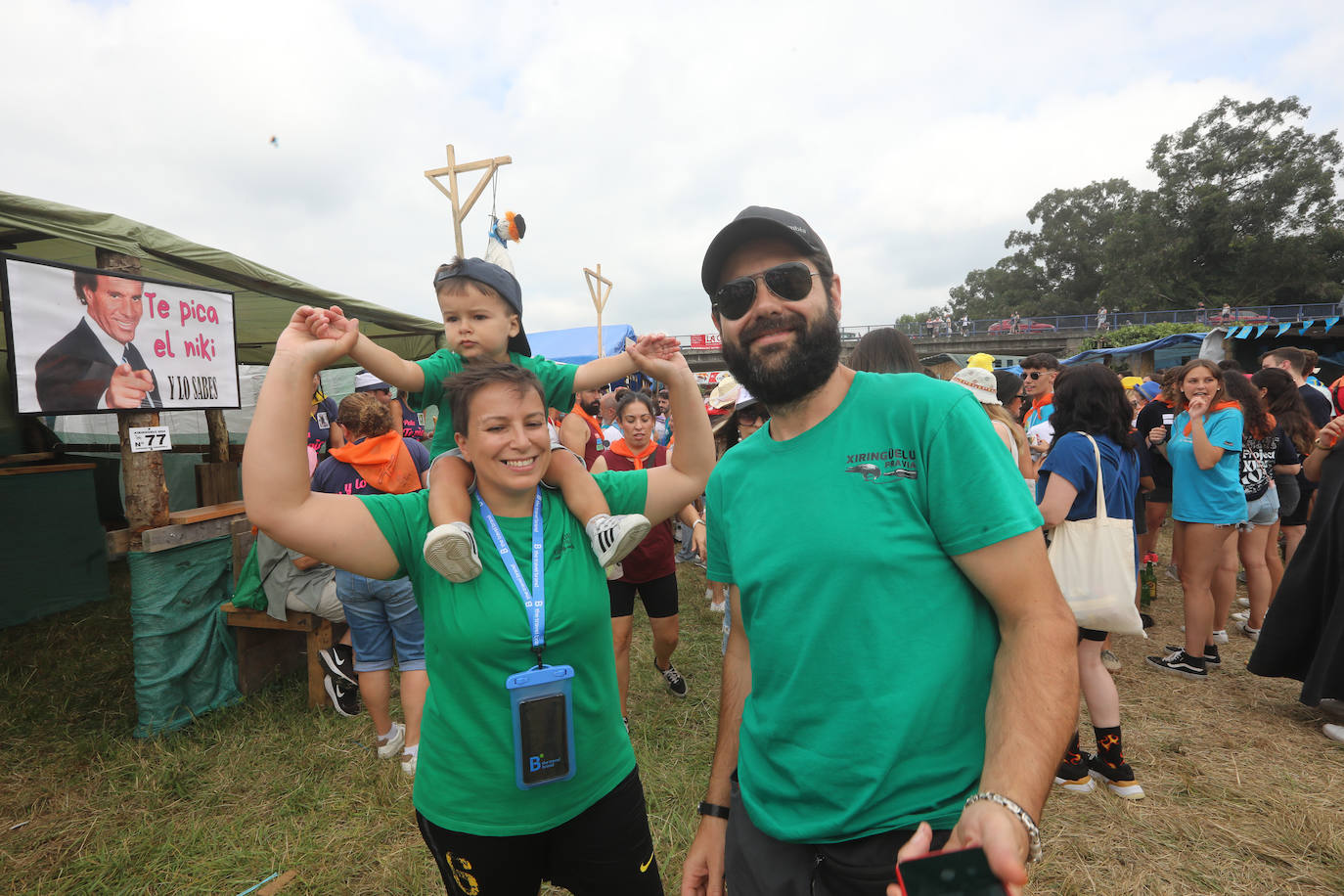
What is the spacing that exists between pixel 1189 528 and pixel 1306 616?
2.73 feet

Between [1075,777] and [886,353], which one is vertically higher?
[886,353]

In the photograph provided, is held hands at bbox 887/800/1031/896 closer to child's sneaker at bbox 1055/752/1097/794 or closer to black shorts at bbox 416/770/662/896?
black shorts at bbox 416/770/662/896

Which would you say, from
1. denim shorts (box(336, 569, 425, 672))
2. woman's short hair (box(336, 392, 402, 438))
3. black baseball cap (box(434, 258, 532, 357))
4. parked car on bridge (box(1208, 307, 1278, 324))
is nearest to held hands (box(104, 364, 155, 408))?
woman's short hair (box(336, 392, 402, 438))

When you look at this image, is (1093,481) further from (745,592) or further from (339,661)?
(339,661)

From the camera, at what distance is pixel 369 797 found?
356cm

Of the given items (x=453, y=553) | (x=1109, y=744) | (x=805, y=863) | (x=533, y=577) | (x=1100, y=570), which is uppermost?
(x=453, y=553)

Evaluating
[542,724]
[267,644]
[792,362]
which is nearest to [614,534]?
[542,724]

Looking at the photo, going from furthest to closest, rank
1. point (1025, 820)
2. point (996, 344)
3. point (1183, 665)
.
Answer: point (996, 344), point (1183, 665), point (1025, 820)

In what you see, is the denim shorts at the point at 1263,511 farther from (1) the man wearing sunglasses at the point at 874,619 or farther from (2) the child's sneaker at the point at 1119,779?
(1) the man wearing sunglasses at the point at 874,619

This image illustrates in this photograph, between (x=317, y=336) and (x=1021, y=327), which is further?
(x=1021, y=327)

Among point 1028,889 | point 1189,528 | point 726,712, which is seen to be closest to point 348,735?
point 726,712

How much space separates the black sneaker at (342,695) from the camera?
4.54 metres

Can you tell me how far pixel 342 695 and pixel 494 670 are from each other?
374cm

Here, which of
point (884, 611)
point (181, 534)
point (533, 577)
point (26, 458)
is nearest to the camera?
point (884, 611)
